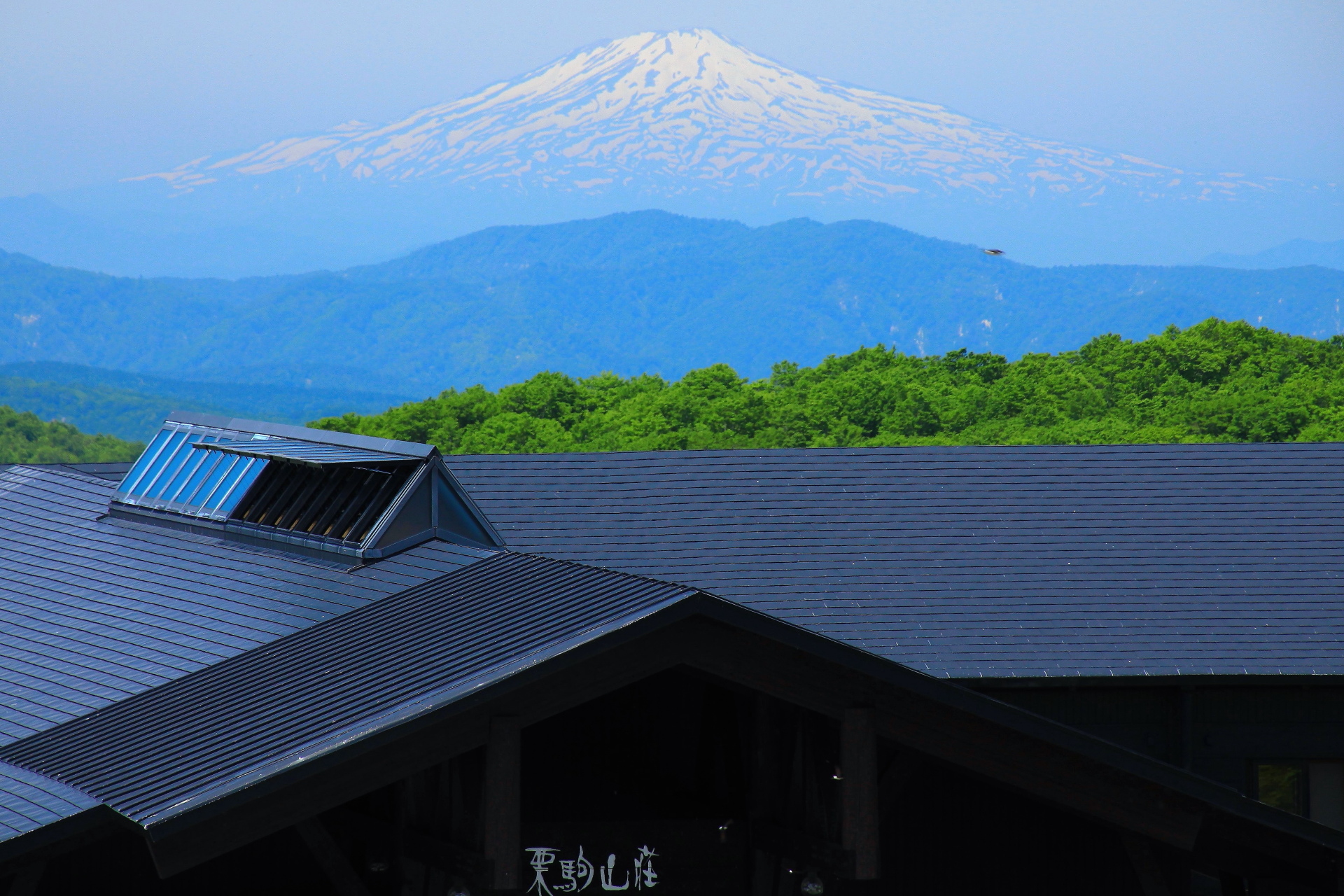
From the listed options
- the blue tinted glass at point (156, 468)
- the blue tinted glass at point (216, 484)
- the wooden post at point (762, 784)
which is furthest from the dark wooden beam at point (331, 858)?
the blue tinted glass at point (156, 468)

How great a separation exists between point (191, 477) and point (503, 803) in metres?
10.4

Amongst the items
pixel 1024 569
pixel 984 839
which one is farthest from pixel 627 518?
pixel 984 839

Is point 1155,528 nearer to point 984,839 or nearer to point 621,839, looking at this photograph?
point 984,839

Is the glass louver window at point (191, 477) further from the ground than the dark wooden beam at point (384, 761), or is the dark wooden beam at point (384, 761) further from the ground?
the glass louver window at point (191, 477)

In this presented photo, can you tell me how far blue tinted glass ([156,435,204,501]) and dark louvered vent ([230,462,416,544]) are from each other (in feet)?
4.42

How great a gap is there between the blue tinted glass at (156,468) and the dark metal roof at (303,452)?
1.21 ft

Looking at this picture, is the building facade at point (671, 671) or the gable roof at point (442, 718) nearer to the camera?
the gable roof at point (442, 718)

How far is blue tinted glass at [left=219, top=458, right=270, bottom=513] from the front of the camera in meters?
16.2

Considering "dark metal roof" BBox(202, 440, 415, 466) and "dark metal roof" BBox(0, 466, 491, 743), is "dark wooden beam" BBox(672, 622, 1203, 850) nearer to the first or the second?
"dark metal roof" BBox(0, 466, 491, 743)

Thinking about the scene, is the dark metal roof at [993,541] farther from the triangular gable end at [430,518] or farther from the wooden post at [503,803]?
the wooden post at [503,803]

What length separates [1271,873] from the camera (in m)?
9.70

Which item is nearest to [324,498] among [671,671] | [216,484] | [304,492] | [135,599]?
[304,492]

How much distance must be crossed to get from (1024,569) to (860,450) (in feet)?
11.7

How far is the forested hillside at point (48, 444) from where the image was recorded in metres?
91.0
